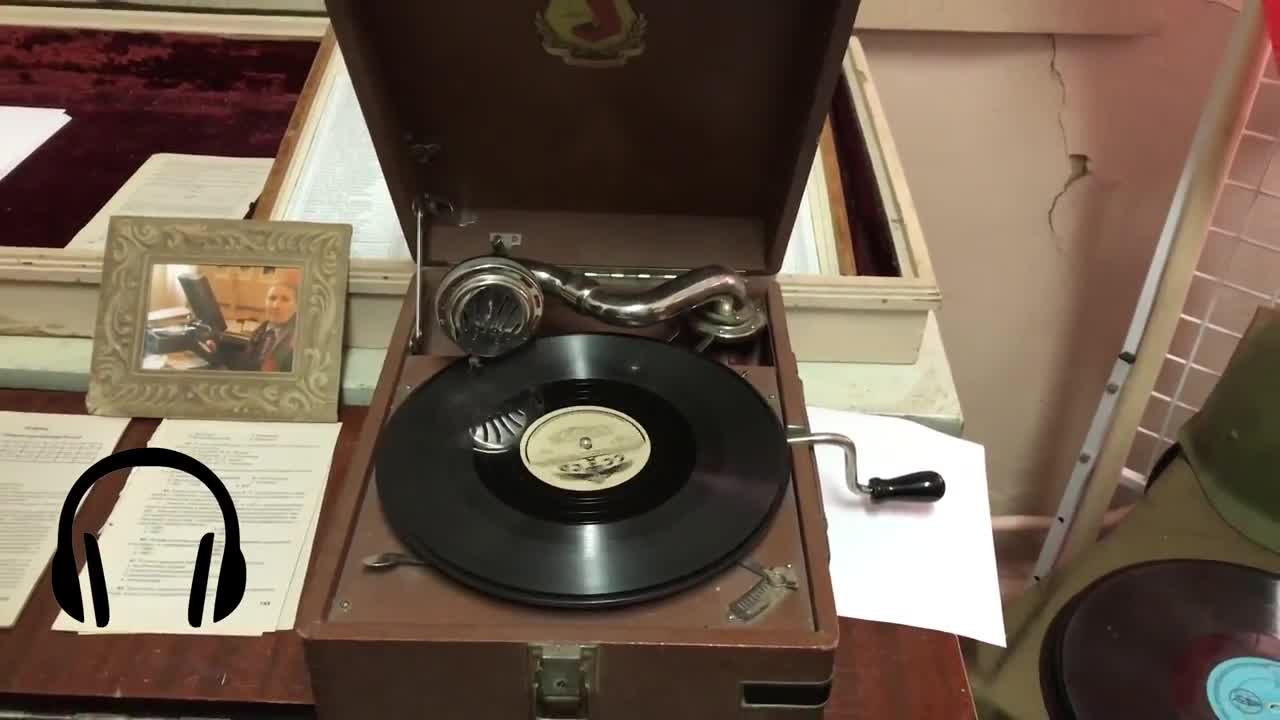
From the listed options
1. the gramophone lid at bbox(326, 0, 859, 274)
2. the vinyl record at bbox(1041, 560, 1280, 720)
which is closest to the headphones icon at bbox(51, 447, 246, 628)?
the gramophone lid at bbox(326, 0, 859, 274)

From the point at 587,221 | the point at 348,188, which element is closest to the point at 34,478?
the point at 348,188

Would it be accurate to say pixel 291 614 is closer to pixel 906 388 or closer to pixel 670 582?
pixel 670 582

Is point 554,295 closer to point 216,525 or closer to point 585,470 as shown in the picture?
point 585,470

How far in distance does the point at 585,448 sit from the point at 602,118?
35 centimetres

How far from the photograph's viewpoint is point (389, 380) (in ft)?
3.01

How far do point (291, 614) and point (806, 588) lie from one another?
1.49 ft

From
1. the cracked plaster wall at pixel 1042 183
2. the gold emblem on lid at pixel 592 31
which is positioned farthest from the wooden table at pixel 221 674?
the cracked plaster wall at pixel 1042 183

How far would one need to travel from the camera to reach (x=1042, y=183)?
1.71m

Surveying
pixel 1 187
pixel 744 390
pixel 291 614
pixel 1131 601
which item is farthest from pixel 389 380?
pixel 1131 601

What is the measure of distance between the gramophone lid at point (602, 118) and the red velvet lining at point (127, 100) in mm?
471

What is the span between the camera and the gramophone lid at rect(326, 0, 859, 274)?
92 cm

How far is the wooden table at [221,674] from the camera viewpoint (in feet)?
2.71

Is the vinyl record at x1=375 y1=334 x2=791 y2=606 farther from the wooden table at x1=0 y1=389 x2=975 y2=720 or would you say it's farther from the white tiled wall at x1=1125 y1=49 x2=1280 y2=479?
the white tiled wall at x1=1125 y1=49 x2=1280 y2=479

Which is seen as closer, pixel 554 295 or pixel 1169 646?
pixel 554 295
